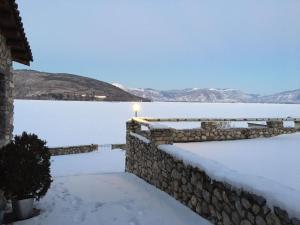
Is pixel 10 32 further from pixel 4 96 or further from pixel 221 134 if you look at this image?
pixel 221 134

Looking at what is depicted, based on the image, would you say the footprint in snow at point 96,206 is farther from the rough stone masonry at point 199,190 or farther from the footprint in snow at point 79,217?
the rough stone masonry at point 199,190

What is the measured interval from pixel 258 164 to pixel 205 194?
159 inches

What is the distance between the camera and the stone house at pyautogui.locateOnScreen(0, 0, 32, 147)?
25.2 feet

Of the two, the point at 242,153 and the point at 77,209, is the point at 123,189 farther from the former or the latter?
the point at 242,153

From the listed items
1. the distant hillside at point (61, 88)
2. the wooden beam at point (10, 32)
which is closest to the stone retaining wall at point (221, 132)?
the wooden beam at point (10, 32)

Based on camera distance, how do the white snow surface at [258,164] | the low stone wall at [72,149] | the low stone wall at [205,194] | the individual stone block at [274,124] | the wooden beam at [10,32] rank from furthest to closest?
1. the low stone wall at [72,149]
2. the individual stone block at [274,124]
3. the wooden beam at [10,32]
4. the low stone wall at [205,194]
5. the white snow surface at [258,164]

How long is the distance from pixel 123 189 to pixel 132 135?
14.3 feet

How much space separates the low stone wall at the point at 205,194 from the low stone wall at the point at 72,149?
16.7m

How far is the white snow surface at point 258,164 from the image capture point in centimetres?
433

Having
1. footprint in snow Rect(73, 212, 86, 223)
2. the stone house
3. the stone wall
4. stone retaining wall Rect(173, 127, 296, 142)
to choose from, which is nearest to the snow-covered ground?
footprint in snow Rect(73, 212, 86, 223)

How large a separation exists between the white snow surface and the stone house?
12.7 feet

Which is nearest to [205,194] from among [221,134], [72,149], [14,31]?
[14,31]

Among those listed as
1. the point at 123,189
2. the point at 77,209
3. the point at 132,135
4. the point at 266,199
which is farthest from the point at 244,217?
the point at 132,135

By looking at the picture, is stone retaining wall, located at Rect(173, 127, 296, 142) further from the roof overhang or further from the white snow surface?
the roof overhang
